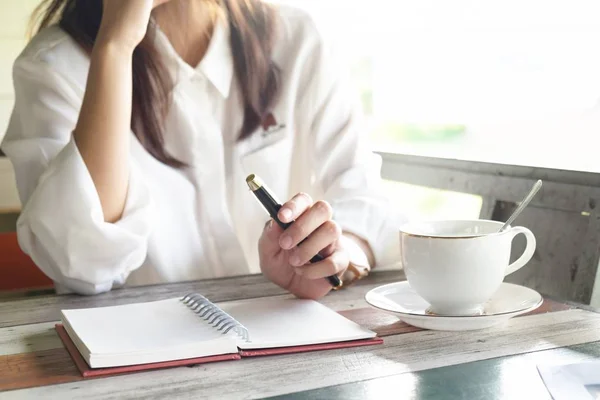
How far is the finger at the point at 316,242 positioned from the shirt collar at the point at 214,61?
21.3 inches

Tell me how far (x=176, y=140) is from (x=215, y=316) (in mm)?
621

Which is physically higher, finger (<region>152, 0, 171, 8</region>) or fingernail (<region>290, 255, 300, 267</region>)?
finger (<region>152, 0, 171, 8</region>)

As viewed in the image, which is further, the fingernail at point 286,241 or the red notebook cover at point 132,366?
the fingernail at point 286,241

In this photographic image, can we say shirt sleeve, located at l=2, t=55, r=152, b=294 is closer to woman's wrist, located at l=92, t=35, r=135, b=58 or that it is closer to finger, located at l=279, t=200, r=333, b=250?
woman's wrist, located at l=92, t=35, r=135, b=58

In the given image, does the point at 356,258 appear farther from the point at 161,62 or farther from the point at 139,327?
the point at 161,62

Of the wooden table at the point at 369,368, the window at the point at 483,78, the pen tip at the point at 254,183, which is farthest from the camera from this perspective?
the window at the point at 483,78

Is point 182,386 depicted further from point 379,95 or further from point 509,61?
point 379,95

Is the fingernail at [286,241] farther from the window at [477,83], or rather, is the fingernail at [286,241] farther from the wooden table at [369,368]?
the window at [477,83]

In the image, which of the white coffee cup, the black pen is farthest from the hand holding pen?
the white coffee cup

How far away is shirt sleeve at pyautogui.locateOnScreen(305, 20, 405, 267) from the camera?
1.12 metres

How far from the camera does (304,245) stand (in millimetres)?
857

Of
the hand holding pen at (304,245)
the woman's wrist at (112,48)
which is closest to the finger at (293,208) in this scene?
the hand holding pen at (304,245)

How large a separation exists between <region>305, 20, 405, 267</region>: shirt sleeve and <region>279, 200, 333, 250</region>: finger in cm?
27

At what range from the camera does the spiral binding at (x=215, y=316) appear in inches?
27.5
